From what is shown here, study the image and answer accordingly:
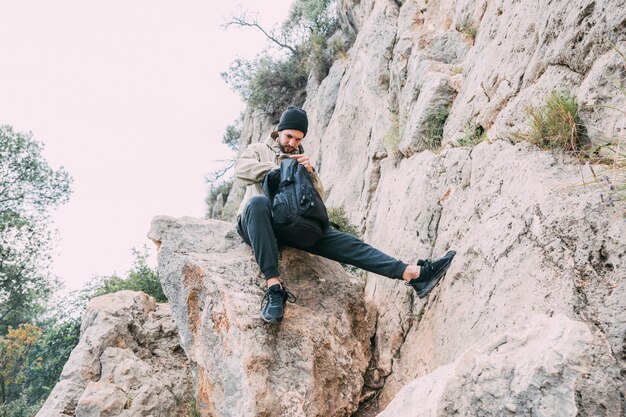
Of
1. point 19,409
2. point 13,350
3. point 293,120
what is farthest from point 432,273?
point 13,350

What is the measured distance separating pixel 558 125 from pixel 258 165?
2.85 metres

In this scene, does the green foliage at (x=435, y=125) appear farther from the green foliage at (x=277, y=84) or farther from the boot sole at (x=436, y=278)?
the green foliage at (x=277, y=84)

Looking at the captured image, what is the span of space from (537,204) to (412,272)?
4.29 ft

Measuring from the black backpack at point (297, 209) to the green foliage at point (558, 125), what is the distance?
6.57 feet

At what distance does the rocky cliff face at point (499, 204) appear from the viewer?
2.38 metres

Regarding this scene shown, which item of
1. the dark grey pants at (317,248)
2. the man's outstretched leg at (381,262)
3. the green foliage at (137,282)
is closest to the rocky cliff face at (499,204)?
the man's outstretched leg at (381,262)

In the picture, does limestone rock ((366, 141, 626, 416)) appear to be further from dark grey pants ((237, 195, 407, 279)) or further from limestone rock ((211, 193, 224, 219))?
limestone rock ((211, 193, 224, 219))

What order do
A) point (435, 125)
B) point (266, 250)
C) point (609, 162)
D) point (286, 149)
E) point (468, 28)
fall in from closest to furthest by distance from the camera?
1. point (609, 162)
2. point (266, 250)
3. point (286, 149)
4. point (435, 125)
5. point (468, 28)

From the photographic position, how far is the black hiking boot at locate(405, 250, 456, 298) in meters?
3.89

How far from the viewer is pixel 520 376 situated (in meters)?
2.08

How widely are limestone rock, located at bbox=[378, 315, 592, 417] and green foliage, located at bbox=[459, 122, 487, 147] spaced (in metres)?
2.59

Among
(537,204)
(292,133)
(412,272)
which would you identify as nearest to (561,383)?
(537,204)

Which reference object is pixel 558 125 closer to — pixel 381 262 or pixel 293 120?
pixel 381 262

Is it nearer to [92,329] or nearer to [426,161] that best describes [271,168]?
[426,161]
